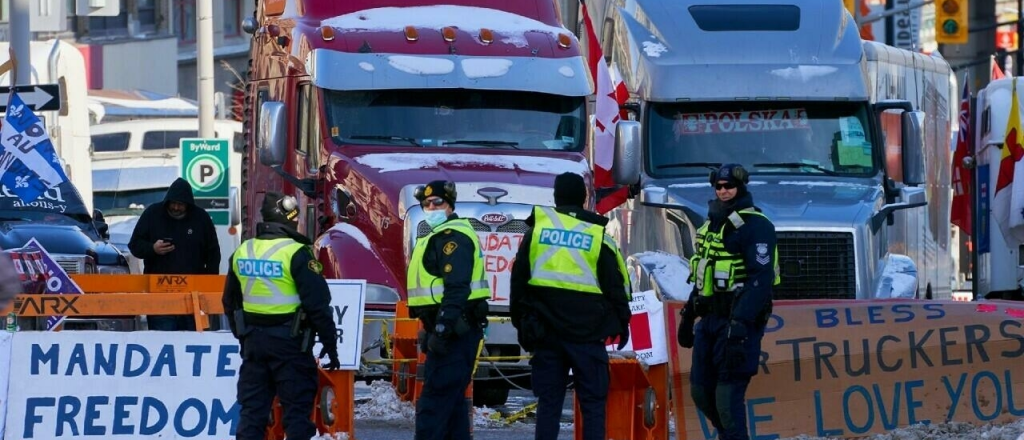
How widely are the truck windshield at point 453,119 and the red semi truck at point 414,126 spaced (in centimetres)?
1

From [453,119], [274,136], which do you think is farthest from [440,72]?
[274,136]

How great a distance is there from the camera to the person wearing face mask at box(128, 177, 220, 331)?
15.7 m

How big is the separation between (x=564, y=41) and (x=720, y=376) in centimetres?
573

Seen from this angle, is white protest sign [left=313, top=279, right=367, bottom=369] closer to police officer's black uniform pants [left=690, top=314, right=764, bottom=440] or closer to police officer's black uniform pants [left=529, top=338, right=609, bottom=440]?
police officer's black uniform pants [left=529, top=338, right=609, bottom=440]

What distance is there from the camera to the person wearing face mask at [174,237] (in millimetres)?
15672

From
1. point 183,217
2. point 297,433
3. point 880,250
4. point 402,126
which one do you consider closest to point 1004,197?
point 880,250

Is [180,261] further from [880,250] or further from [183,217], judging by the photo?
[880,250]

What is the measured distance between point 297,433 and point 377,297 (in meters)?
4.02

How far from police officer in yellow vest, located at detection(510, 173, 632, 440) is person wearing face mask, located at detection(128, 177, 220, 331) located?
17.3 ft

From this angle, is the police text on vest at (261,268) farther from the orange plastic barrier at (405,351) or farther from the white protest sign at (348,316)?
the orange plastic barrier at (405,351)

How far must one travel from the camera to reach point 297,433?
1078cm

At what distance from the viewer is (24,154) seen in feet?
60.7

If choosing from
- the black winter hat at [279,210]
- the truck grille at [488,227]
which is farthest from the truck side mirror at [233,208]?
the black winter hat at [279,210]

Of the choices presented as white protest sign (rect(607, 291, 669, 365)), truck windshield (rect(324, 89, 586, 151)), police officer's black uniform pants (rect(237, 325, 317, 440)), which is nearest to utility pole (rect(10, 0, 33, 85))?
truck windshield (rect(324, 89, 586, 151))
